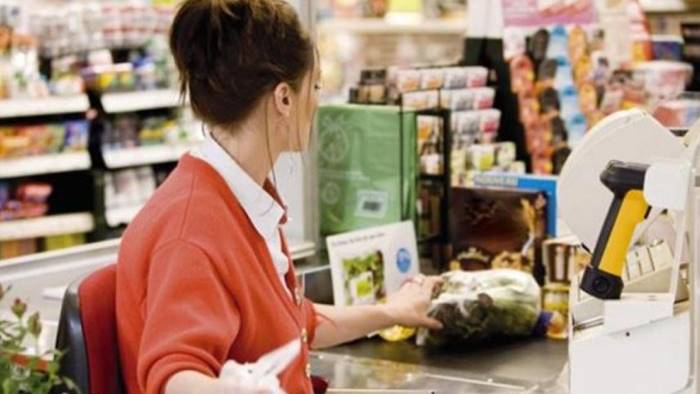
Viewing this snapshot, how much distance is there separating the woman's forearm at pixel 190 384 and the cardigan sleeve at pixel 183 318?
0.03ft

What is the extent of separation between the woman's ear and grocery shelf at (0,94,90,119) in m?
3.59

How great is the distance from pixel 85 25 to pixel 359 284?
10.2 ft

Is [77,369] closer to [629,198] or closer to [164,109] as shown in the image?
[629,198]

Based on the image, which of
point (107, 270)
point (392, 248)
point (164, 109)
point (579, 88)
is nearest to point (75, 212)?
point (164, 109)

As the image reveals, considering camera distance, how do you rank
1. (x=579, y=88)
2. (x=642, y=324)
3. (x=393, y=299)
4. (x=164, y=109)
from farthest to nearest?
(x=164, y=109) < (x=579, y=88) < (x=393, y=299) < (x=642, y=324)

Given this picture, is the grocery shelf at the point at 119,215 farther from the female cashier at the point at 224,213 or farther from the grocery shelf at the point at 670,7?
the female cashier at the point at 224,213

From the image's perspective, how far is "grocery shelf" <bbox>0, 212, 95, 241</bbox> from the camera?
5.59 metres

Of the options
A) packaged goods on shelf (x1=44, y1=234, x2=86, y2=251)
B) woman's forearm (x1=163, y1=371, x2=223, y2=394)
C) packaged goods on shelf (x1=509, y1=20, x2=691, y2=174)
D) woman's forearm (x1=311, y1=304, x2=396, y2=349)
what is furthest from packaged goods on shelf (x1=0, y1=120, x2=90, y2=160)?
woman's forearm (x1=163, y1=371, x2=223, y2=394)

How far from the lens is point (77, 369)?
6.97 ft

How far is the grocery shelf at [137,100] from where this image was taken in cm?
583

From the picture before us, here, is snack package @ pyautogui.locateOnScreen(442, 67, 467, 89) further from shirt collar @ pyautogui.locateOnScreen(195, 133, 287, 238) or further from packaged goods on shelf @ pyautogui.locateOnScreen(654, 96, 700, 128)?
shirt collar @ pyautogui.locateOnScreen(195, 133, 287, 238)

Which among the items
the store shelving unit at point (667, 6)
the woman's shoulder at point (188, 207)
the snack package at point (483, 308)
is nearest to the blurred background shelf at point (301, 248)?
the snack package at point (483, 308)

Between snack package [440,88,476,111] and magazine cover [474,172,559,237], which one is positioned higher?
snack package [440,88,476,111]

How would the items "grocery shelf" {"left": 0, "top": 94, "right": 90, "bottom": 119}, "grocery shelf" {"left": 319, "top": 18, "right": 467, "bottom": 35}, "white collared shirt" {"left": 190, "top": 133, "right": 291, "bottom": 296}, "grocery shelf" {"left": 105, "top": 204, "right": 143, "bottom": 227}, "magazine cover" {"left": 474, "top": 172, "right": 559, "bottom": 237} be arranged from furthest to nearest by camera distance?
"grocery shelf" {"left": 319, "top": 18, "right": 467, "bottom": 35}
"grocery shelf" {"left": 105, "top": 204, "right": 143, "bottom": 227}
"grocery shelf" {"left": 0, "top": 94, "right": 90, "bottom": 119}
"magazine cover" {"left": 474, "top": 172, "right": 559, "bottom": 237}
"white collared shirt" {"left": 190, "top": 133, "right": 291, "bottom": 296}
